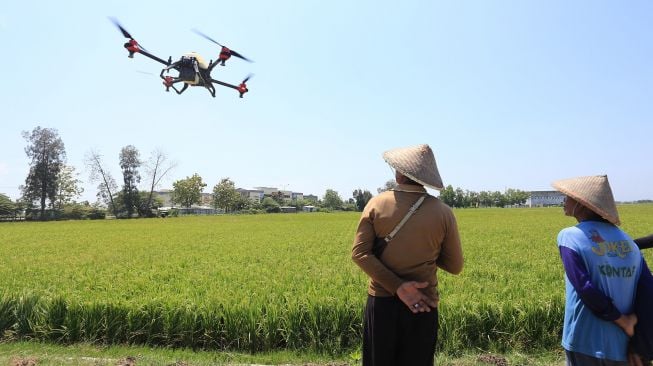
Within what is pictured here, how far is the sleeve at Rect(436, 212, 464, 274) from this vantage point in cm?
246

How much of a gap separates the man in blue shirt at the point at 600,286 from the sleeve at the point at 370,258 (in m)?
0.92

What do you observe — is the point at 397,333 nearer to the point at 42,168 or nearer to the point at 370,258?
the point at 370,258

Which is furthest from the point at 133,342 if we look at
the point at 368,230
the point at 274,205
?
the point at 274,205

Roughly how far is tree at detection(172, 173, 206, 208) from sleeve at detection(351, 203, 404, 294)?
294 feet

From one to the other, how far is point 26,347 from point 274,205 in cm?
7784

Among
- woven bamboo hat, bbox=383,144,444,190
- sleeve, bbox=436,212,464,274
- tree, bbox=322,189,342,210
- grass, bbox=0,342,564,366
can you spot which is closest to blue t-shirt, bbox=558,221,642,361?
sleeve, bbox=436,212,464,274

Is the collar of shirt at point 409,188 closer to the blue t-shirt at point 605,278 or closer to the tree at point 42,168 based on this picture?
the blue t-shirt at point 605,278

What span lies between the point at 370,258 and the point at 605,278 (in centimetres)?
119

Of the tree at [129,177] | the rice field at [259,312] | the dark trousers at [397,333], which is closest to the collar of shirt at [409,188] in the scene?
the dark trousers at [397,333]

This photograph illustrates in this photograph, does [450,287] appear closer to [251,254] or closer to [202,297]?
[202,297]

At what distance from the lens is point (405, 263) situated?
7.83ft

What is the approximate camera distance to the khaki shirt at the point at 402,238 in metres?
2.35

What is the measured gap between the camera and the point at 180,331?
5.55m

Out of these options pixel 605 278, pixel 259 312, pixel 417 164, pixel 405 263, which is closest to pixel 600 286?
pixel 605 278
